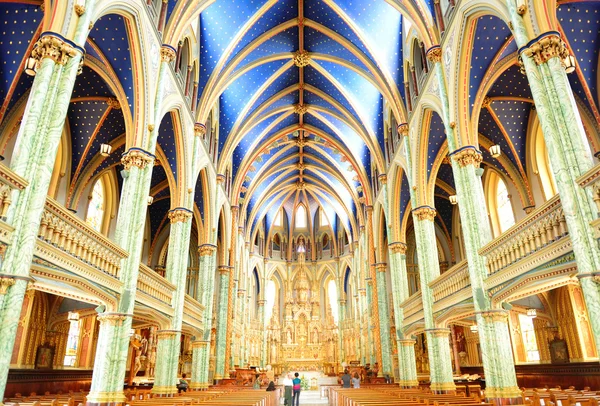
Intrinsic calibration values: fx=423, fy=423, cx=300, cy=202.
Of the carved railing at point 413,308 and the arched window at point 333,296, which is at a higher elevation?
the arched window at point 333,296

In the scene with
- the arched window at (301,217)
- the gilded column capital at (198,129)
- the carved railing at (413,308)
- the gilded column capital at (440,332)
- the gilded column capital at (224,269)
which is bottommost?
the gilded column capital at (440,332)

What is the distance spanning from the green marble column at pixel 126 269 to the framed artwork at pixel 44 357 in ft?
29.5

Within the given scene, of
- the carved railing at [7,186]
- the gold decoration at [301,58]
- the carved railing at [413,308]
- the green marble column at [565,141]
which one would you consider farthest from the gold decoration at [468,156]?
the gold decoration at [301,58]

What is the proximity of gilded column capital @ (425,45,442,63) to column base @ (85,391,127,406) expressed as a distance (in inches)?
540

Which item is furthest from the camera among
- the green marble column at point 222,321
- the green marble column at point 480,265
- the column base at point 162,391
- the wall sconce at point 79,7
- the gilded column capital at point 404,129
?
the green marble column at point 222,321

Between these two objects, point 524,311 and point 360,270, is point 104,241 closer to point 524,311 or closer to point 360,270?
point 524,311

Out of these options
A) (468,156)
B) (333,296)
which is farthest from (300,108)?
(333,296)

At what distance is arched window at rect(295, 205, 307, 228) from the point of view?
43.8 m

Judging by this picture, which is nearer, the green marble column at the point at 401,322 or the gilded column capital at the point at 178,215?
the gilded column capital at the point at 178,215

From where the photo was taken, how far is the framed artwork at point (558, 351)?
17.0 m

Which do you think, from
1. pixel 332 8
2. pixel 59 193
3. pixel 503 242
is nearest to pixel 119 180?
pixel 59 193

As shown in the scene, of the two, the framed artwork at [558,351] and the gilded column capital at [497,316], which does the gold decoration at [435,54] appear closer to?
the gilded column capital at [497,316]

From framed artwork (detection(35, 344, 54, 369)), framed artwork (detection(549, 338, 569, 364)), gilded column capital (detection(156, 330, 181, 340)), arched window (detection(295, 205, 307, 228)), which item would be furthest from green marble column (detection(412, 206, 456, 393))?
arched window (detection(295, 205, 307, 228))

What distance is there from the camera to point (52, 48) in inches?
328
